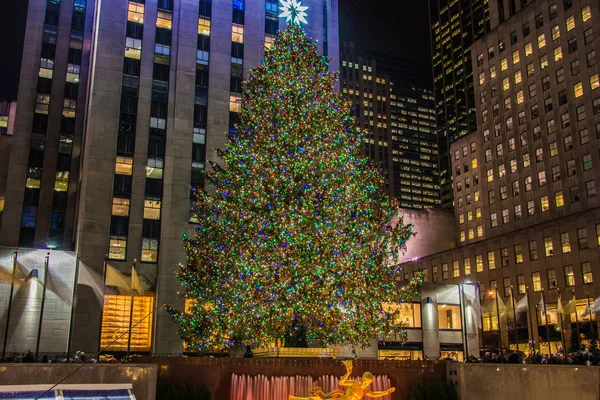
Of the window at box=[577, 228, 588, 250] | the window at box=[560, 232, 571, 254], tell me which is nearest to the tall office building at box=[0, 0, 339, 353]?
the window at box=[577, 228, 588, 250]

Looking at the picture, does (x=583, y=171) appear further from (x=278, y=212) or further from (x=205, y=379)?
(x=205, y=379)

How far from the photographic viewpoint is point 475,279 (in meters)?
89.4

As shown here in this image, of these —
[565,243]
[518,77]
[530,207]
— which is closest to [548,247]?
[565,243]

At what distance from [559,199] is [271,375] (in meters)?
73.1

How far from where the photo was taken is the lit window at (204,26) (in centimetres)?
5926

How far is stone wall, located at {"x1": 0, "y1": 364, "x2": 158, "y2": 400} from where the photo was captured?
56.9 feet

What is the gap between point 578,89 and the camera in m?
83.2

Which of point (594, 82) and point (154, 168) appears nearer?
point (154, 168)

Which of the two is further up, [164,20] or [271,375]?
[164,20]

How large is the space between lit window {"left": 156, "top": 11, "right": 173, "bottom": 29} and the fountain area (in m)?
42.4

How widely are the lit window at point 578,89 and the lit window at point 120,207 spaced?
6318cm

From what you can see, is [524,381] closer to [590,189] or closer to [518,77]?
[590,189]

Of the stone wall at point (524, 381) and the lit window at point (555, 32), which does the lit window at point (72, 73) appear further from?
the lit window at point (555, 32)

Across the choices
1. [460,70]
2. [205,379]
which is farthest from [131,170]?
[460,70]
